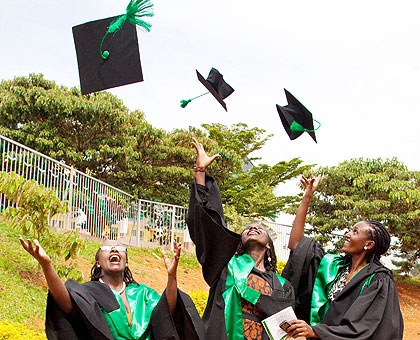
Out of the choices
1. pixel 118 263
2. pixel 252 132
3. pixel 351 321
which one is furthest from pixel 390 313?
pixel 252 132

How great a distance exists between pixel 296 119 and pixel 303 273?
50.1 inches

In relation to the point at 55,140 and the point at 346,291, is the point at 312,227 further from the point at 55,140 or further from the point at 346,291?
the point at 346,291

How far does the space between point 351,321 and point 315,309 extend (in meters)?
0.48

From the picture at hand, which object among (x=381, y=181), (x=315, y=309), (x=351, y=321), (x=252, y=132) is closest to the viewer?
(x=351, y=321)

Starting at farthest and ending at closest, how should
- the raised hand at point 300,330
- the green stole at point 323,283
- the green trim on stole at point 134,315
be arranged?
the green stole at point 323,283 → the green trim on stole at point 134,315 → the raised hand at point 300,330

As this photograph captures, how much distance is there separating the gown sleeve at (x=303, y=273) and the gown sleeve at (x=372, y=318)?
1.76 feet

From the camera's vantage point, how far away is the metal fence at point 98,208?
9.16 meters

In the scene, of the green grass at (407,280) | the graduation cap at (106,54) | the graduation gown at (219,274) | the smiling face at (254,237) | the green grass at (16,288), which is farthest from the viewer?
the green grass at (407,280)

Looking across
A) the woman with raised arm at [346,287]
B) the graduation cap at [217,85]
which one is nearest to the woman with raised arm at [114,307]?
the woman with raised arm at [346,287]

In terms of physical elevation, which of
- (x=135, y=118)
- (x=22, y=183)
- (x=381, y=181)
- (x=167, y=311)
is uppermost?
(x=135, y=118)

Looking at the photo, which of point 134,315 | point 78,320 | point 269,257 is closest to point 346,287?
point 269,257

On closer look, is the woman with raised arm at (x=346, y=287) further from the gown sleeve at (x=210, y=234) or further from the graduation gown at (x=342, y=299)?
the gown sleeve at (x=210, y=234)

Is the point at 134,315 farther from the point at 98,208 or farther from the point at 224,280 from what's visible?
the point at 98,208

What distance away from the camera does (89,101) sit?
1330cm
